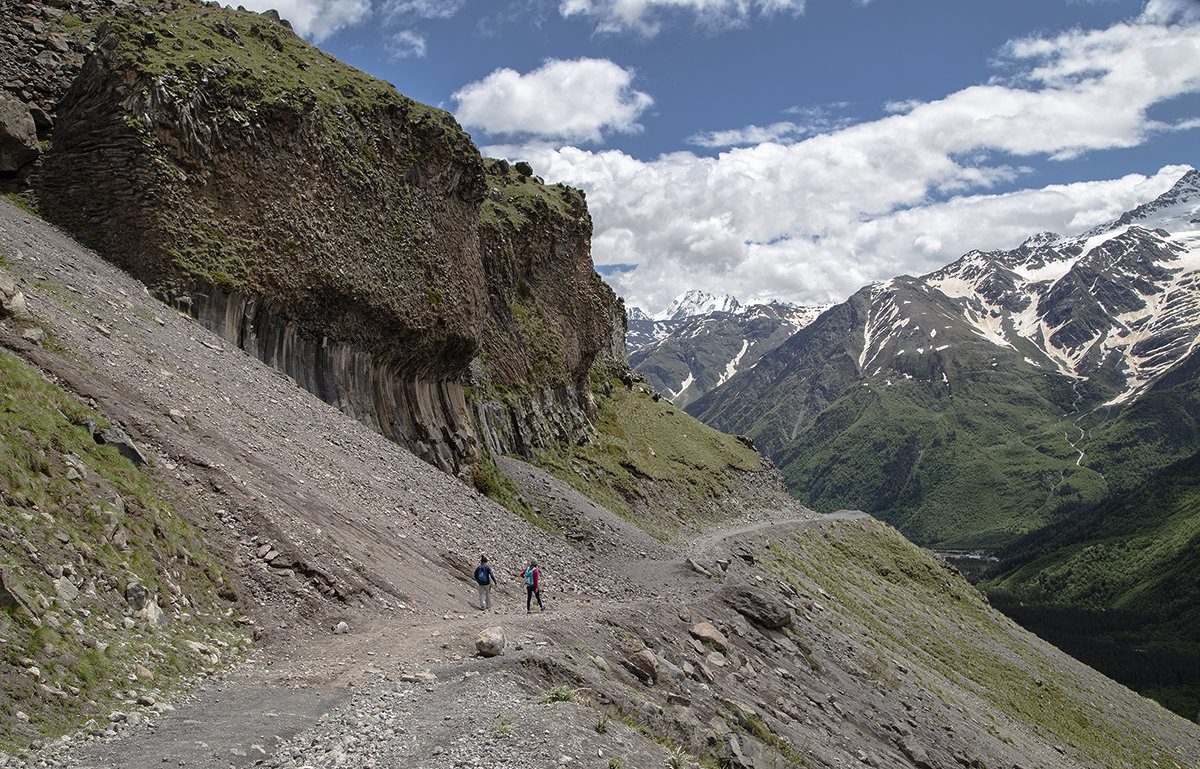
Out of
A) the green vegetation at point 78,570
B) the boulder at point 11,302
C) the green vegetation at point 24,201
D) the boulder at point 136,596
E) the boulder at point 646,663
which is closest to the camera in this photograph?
the green vegetation at point 78,570

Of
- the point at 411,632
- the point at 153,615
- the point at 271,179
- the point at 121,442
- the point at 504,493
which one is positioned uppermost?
the point at 271,179

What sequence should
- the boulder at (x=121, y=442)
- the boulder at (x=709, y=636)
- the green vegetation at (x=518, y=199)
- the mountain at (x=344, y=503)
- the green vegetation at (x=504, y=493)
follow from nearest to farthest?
the mountain at (x=344, y=503)
the boulder at (x=121, y=442)
the boulder at (x=709, y=636)
the green vegetation at (x=504, y=493)
the green vegetation at (x=518, y=199)

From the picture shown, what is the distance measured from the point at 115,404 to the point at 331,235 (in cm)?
2321

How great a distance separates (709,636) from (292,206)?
103 ft

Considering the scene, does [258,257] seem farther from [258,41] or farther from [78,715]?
[78,715]

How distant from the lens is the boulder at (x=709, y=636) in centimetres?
2581

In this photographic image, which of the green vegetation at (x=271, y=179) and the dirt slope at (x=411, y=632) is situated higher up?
the green vegetation at (x=271, y=179)

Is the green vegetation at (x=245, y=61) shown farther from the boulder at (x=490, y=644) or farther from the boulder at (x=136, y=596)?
the boulder at (x=490, y=644)

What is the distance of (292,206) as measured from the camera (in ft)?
128

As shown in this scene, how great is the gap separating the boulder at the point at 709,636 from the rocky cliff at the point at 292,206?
23957 millimetres

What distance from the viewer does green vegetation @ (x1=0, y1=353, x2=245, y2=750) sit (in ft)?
35.3

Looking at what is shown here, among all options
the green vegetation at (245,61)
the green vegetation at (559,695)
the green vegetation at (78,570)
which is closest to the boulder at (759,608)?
the green vegetation at (559,695)

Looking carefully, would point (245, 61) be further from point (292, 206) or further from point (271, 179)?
point (292, 206)

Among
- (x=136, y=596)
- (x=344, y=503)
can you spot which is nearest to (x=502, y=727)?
(x=136, y=596)
